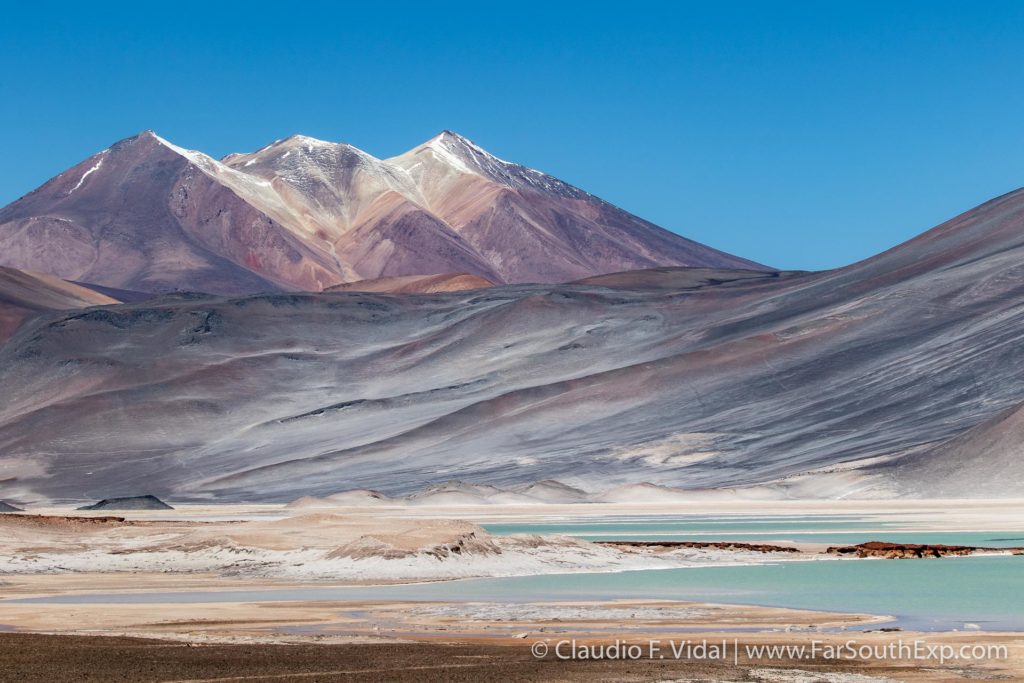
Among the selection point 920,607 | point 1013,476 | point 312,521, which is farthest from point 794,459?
point 920,607

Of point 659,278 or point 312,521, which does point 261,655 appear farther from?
point 659,278

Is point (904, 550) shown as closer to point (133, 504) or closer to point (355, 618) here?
point (355, 618)

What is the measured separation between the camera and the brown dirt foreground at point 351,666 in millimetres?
16375

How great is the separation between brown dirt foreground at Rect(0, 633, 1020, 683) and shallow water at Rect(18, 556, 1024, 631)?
192 inches

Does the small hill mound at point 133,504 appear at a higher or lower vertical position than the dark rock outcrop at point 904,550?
higher

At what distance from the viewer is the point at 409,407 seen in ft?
437

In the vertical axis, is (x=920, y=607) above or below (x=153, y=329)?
below

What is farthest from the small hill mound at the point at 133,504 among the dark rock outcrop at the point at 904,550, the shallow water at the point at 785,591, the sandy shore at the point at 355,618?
the shallow water at the point at 785,591

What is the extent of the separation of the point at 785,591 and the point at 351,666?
11359 millimetres

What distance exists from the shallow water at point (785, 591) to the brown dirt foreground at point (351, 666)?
16.0 feet

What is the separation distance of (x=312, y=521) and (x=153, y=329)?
4798 inches

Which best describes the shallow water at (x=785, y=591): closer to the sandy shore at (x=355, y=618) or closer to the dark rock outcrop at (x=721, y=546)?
the sandy shore at (x=355, y=618)

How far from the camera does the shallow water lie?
23.8 meters

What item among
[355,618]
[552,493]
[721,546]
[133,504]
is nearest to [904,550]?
[721,546]
